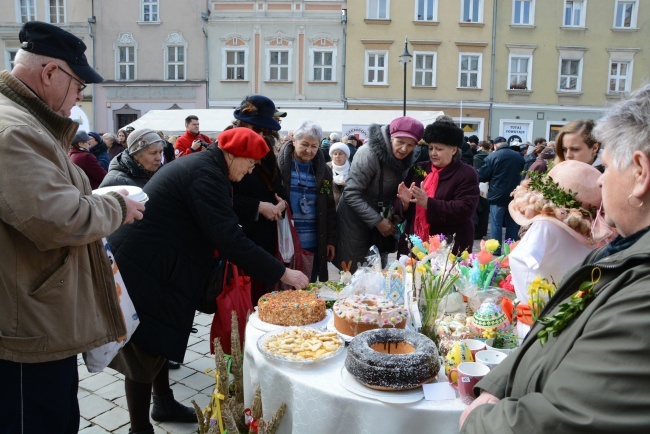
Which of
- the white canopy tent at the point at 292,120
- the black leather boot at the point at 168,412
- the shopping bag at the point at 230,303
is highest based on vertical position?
the white canopy tent at the point at 292,120

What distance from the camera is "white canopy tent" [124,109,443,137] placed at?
47.4 ft

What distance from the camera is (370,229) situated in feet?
13.5

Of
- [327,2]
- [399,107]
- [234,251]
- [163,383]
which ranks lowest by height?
[163,383]

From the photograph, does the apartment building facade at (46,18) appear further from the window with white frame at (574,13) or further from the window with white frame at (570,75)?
the window with white frame at (574,13)

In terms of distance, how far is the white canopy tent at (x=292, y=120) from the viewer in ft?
47.4

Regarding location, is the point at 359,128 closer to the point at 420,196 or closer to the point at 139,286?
the point at 420,196

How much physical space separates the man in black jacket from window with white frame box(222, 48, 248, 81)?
52.8ft

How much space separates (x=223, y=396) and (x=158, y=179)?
1.22m

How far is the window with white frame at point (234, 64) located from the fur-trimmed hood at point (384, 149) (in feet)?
62.7

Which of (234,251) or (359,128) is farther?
(359,128)

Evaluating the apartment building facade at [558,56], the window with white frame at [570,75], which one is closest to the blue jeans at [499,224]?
the apartment building facade at [558,56]

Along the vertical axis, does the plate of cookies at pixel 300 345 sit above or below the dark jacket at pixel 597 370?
below

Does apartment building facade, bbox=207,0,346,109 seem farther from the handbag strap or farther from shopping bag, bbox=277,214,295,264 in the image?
shopping bag, bbox=277,214,295,264

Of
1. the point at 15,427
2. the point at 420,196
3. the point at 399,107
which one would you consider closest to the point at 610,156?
the point at 15,427
